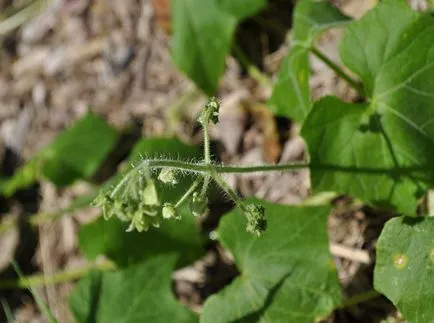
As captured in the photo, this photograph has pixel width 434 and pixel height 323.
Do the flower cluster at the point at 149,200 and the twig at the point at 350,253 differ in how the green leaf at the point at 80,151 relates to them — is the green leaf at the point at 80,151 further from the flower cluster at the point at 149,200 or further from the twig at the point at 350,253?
the flower cluster at the point at 149,200

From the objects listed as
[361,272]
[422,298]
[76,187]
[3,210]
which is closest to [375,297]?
[361,272]

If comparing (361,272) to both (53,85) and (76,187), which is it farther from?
(53,85)

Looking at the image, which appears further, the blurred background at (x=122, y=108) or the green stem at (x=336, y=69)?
the blurred background at (x=122, y=108)

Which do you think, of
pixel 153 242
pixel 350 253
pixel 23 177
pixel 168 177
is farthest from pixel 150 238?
pixel 168 177

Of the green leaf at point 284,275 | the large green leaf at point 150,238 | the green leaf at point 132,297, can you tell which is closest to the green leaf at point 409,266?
the green leaf at point 284,275

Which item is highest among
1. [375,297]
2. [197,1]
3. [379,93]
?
[197,1]

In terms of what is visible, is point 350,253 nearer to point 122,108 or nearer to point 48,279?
point 48,279

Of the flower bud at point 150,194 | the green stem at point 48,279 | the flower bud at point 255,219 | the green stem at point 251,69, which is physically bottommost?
the green stem at point 48,279
